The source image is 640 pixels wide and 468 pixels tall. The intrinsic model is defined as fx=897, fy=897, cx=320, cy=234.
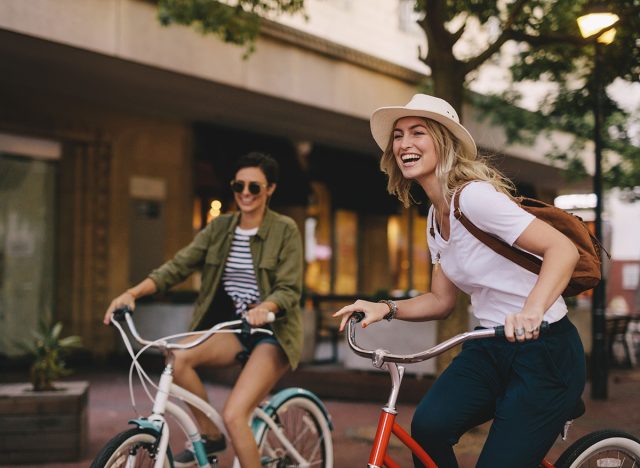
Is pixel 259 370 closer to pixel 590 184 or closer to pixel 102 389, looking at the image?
pixel 102 389

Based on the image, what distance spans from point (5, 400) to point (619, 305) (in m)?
22.9

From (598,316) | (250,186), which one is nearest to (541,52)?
(598,316)

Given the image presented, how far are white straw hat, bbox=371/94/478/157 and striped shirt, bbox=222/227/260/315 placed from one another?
1.53 metres

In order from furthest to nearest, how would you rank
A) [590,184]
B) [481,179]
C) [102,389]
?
[590,184] < [102,389] < [481,179]

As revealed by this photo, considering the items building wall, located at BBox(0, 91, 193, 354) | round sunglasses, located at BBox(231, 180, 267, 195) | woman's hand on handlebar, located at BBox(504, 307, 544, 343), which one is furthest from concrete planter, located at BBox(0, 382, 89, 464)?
building wall, located at BBox(0, 91, 193, 354)

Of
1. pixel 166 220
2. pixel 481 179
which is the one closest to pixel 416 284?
pixel 166 220

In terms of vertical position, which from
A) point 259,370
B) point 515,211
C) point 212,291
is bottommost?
point 259,370

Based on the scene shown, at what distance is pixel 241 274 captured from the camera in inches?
186

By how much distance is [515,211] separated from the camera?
9.52 ft

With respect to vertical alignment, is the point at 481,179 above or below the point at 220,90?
below

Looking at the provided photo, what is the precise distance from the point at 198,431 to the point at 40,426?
224cm

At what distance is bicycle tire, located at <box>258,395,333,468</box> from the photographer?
4.68m

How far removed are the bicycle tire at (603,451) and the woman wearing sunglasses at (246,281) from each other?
64.8 inches

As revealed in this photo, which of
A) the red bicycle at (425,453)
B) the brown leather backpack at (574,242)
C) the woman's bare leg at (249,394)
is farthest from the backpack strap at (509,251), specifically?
the woman's bare leg at (249,394)
